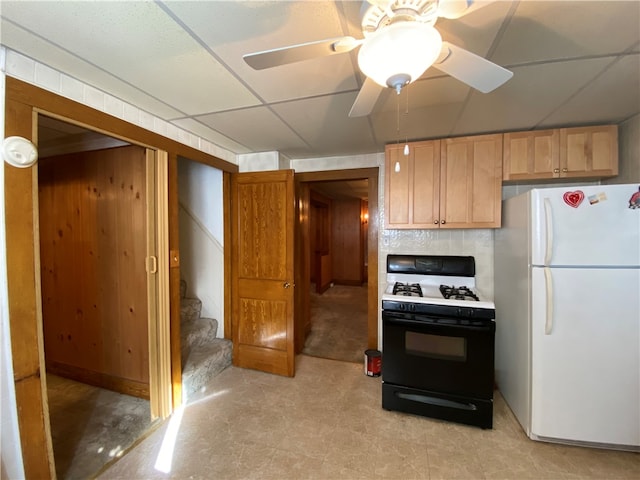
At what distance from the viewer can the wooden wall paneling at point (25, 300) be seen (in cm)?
128

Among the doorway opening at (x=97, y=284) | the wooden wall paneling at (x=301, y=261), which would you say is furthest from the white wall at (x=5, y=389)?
the wooden wall paneling at (x=301, y=261)

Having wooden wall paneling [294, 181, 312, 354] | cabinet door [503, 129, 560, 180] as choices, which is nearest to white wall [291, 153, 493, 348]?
wooden wall paneling [294, 181, 312, 354]

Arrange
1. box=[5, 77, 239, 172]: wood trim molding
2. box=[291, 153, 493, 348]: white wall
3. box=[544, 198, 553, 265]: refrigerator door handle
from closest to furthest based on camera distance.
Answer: box=[5, 77, 239, 172]: wood trim molding → box=[544, 198, 553, 265]: refrigerator door handle → box=[291, 153, 493, 348]: white wall

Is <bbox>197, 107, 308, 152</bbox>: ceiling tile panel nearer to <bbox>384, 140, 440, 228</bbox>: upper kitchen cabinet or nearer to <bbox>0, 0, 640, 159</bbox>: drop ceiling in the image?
<bbox>0, 0, 640, 159</bbox>: drop ceiling

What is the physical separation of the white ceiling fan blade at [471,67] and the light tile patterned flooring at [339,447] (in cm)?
210

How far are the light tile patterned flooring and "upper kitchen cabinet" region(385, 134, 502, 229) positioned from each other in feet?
5.23

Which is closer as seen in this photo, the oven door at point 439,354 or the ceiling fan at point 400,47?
the ceiling fan at point 400,47

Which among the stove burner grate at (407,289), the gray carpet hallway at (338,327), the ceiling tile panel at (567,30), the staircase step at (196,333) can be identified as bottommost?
the gray carpet hallway at (338,327)

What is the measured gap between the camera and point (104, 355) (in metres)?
2.41

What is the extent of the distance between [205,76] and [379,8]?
1.06 metres

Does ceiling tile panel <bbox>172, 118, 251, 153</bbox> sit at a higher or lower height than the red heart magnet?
higher

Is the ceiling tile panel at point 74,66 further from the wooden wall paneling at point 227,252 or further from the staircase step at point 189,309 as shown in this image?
the staircase step at point 189,309

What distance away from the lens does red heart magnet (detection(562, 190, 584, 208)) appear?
169cm

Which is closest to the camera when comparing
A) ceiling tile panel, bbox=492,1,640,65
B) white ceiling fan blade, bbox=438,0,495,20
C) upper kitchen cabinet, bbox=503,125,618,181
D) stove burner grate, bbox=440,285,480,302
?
white ceiling fan blade, bbox=438,0,495,20
